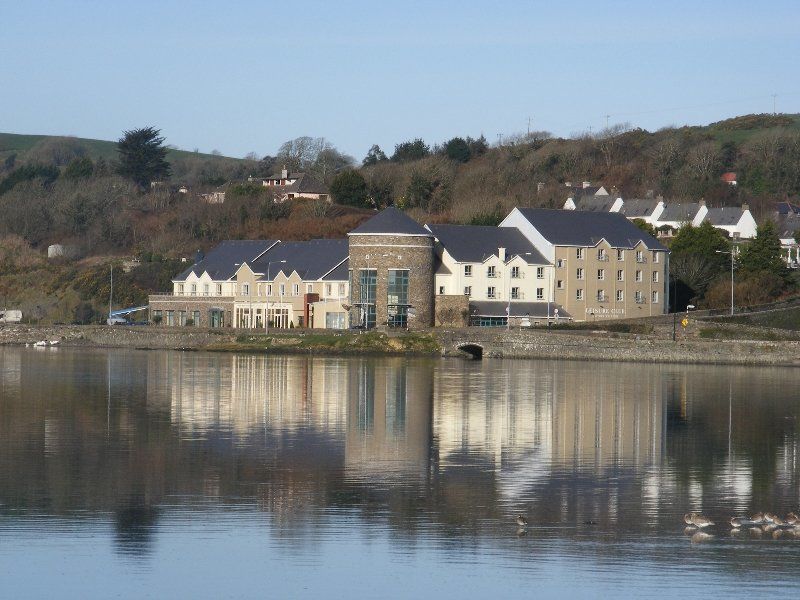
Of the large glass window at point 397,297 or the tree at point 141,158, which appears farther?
the tree at point 141,158

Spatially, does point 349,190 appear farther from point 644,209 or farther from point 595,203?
point 644,209

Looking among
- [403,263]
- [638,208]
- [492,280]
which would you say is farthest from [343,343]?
[638,208]

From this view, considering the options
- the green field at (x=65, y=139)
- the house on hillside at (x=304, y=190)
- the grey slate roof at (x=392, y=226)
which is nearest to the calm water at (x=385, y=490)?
the grey slate roof at (x=392, y=226)

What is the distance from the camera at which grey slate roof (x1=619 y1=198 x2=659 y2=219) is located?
349 feet

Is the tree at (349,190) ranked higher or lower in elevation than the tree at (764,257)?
higher

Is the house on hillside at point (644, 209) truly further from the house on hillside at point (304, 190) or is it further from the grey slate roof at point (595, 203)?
the house on hillside at point (304, 190)

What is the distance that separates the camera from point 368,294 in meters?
68.2

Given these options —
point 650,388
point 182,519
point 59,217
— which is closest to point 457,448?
point 182,519

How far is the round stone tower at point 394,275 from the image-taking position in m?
67.9

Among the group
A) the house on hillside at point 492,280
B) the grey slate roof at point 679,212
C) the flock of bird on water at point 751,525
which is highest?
the grey slate roof at point 679,212

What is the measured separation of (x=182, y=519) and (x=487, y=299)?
172ft

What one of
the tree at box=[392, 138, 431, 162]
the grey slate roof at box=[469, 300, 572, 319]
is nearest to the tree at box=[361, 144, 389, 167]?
the tree at box=[392, 138, 431, 162]

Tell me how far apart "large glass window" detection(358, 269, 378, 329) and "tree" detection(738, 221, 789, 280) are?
23.3m

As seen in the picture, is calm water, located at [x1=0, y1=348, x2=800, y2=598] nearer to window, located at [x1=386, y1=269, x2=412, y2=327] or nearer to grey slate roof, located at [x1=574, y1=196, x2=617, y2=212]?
window, located at [x1=386, y1=269, x2=412, y2=327]
